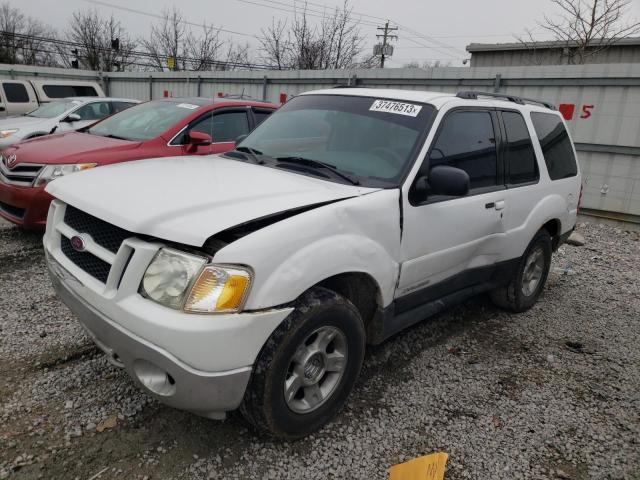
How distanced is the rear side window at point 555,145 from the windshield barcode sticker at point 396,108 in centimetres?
158

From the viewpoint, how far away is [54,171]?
495cm

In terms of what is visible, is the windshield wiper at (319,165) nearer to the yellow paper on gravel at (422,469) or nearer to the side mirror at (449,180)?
the side mirror at (449,180)

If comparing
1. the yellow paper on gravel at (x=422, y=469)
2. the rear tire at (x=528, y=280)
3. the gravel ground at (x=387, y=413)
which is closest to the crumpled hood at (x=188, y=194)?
the gravel ground at (x=387, y=413)

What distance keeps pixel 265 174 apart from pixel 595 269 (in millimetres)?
5185

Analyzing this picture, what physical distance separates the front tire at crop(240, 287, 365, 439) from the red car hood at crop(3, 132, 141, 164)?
149 inches

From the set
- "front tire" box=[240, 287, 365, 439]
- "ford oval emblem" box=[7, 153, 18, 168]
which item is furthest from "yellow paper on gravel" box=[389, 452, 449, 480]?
"ford oval emblem" box=[7, 153, 18, 168]

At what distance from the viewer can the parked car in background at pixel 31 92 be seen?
13.2 metres

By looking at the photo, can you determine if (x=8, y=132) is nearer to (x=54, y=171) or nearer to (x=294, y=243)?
(x=54, y=171)

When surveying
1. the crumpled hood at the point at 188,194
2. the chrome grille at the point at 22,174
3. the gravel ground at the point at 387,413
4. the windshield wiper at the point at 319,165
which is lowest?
the gravel ground at the point at 387,413

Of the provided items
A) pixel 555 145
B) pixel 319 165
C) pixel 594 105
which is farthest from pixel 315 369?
pixel 594 105

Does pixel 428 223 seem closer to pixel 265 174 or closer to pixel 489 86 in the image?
pixel 265 174

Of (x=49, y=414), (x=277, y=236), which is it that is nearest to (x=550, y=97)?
(x=277, y=236)

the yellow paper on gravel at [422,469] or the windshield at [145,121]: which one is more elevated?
the windshield at [145,121]

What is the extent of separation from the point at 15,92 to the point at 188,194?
46.3 ft
